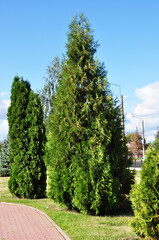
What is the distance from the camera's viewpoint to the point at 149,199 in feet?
18.0

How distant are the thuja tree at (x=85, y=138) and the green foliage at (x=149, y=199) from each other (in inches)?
87.1

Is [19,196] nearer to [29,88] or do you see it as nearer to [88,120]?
[29,88]

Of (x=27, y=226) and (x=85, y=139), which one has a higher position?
(x=85, y=139)

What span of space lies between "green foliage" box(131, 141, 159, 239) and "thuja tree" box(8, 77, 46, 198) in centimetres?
681

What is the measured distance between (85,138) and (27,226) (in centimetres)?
→ 301

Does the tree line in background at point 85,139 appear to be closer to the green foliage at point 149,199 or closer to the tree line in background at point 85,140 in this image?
the tree line in background at point 85,140

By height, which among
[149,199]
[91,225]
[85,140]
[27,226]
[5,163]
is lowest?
[27,226]

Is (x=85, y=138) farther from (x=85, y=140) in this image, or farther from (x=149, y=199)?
(x=149, y=199)

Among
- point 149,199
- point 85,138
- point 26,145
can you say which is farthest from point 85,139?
A: point 26,145

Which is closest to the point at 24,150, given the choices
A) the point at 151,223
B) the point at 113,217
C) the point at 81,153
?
the point at 81,153

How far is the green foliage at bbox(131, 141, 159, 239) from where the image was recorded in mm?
5422

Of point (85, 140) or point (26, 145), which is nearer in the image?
point (85, 140)

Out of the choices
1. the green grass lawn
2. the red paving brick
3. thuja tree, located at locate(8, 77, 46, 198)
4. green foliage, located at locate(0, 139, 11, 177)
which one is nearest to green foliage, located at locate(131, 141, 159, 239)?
the green grass lawn

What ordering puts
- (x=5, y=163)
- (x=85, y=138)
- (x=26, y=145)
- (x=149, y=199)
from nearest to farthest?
(x=149, y=199)
(x=85, y=138)
(x=26, y=145)
(x=5, y=163)
